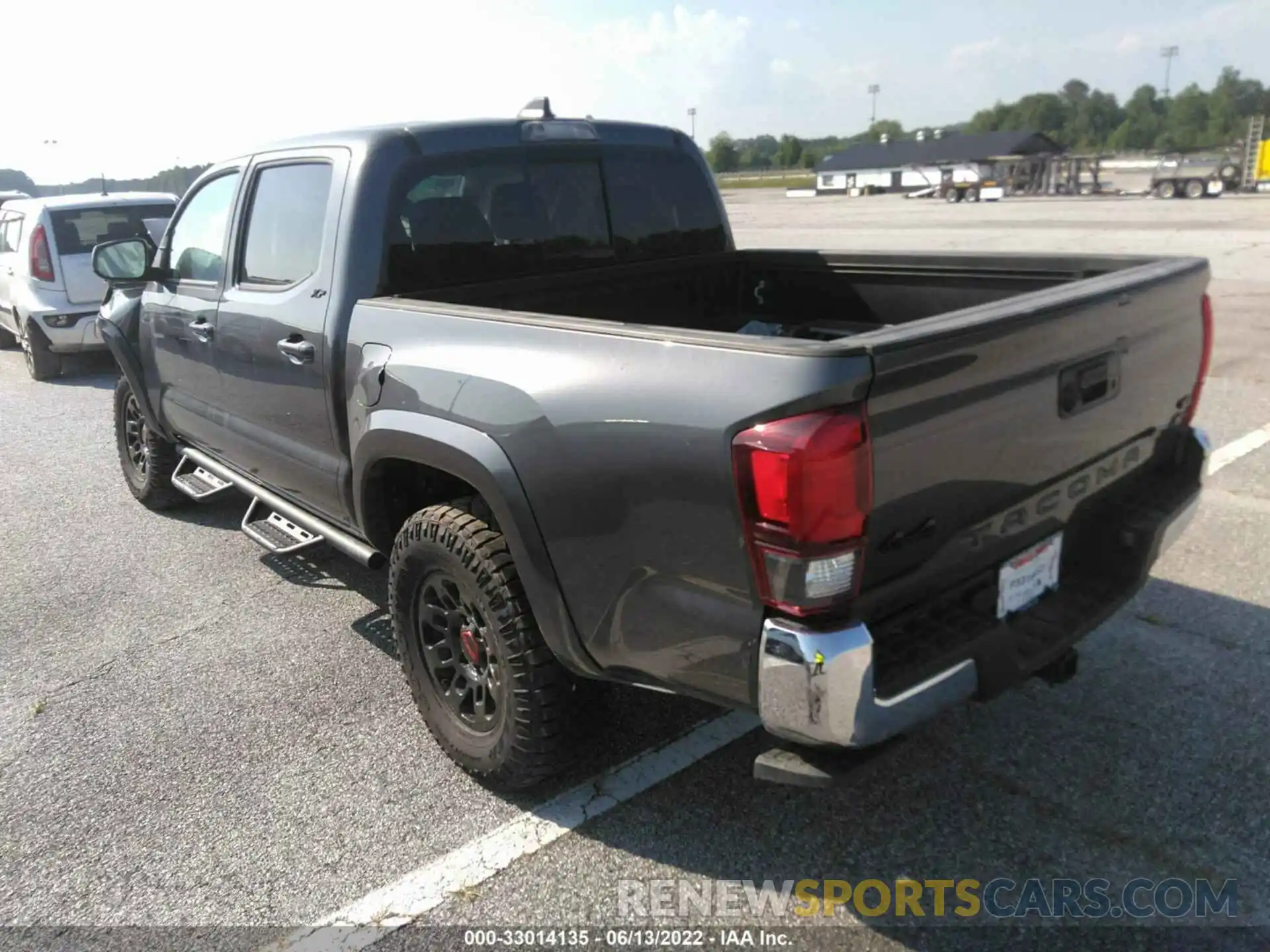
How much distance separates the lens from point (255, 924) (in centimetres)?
265

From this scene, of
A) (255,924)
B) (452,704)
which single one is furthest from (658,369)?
(255,924)

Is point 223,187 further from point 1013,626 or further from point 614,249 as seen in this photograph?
point 1013,626

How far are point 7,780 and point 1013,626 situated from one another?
3.27 m

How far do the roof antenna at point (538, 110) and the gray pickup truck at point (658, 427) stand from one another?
10 centimetres

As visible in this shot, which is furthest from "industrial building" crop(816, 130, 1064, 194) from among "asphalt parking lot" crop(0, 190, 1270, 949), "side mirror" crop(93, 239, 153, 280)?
"asphalt parking lot" crop(0, 190, 1270, 949)

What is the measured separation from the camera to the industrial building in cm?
6494

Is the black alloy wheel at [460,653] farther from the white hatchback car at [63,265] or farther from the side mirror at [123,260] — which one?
the white hatchback car at [63,265]

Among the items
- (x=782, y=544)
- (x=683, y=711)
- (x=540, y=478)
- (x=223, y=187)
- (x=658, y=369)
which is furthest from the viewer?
(x=223, y=187)

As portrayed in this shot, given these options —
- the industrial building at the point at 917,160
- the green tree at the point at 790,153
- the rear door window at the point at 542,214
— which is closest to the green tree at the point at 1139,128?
the green tree at the point at 790,153

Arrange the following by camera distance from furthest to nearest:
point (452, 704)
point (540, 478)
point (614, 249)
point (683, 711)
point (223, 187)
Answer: point (223, 187) < point (614, 249) < point (683, 711) < point (452, 704) < point (540, 478)

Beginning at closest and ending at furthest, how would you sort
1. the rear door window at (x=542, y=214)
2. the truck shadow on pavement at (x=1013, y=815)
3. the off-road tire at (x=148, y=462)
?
1. the truck shadow on pavement at (x=1013, y=815)
2. the rear door window at (x=542, y=214)
3. the off-road tire at (x=148, y=462)

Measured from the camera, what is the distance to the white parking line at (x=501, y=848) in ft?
8.54

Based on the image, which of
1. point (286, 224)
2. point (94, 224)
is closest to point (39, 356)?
point (94, 224)

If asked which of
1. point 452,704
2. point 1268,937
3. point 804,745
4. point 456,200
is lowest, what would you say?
point 1268,937
